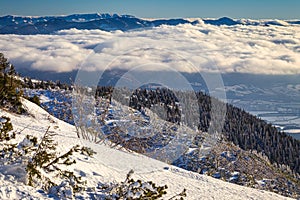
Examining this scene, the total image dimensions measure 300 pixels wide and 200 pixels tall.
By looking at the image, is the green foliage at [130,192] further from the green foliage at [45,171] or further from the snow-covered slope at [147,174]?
the snow-covered slope at [147,174]

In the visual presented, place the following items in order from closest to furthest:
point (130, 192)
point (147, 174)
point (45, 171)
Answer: point (130, 192) → point (45, 171) → point (147, 174)

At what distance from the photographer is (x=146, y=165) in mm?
17859

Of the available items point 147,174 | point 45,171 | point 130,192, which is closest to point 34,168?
point 45,171

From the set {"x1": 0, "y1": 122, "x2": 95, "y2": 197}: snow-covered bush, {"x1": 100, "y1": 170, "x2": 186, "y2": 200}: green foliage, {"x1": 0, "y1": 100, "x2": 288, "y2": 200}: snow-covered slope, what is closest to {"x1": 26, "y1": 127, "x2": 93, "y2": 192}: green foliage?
{"x1": 0, "y1": 122, "x2": 95, "y2": 197}: snow-covered bush

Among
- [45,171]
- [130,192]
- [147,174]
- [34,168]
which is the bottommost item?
[147,174]

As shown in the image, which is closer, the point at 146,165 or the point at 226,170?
the point at 146,165

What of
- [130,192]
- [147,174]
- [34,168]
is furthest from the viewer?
[147,174]

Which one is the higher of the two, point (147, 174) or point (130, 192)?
point (130, 192)

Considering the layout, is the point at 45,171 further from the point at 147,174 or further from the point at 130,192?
the point at 147,174

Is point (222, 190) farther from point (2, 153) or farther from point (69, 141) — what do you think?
point (2, 153)

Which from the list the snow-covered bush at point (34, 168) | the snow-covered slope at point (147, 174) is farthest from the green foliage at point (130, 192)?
the snow-covered slope at point (147, 174)

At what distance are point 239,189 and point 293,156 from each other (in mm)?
119715

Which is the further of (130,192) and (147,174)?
(147,174)

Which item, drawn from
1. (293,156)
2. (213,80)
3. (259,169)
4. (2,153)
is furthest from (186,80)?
(293,156)
